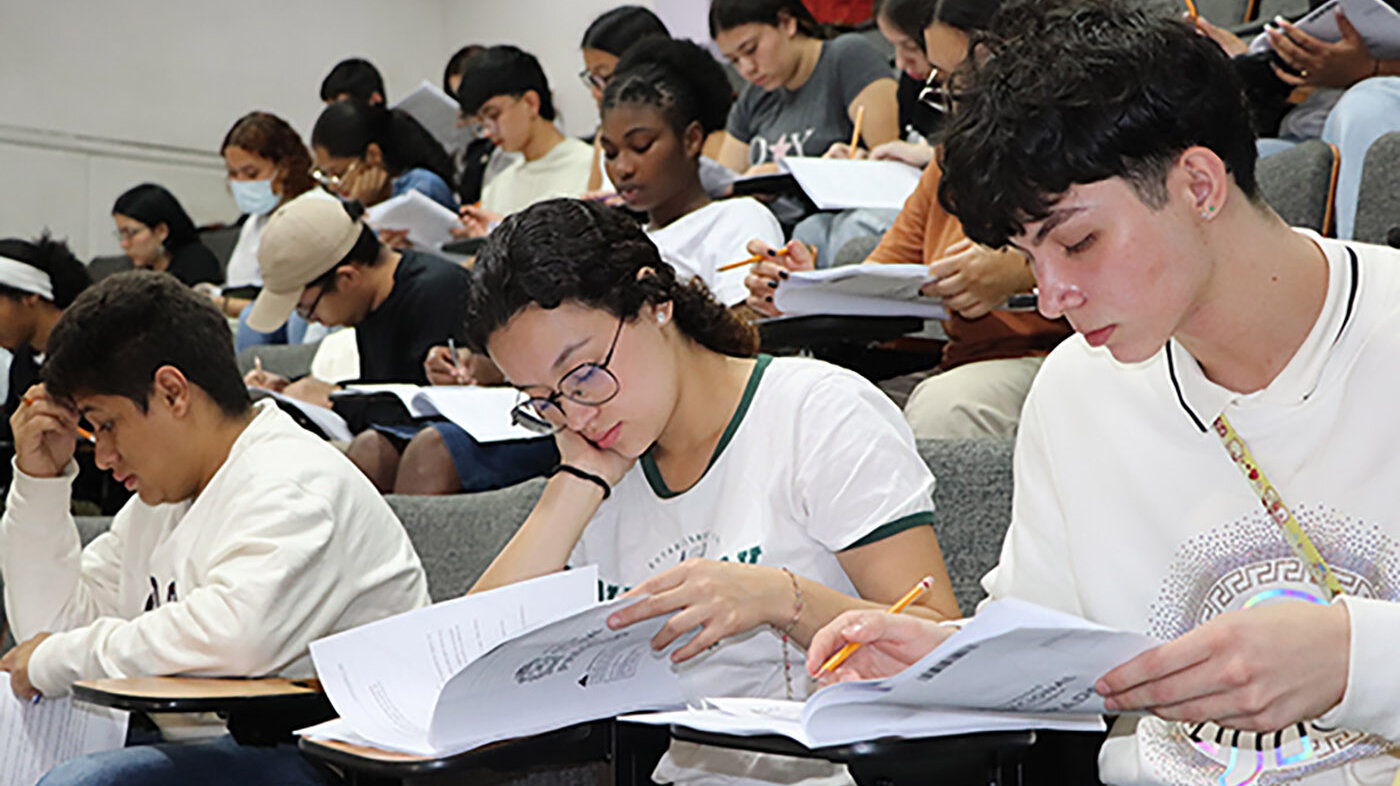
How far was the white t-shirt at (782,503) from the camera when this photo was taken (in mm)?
1452

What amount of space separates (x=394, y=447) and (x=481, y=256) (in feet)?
3.76

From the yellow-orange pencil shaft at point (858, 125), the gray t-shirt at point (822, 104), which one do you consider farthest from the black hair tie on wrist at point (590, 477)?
the gray t-shirt at point (822, 104)

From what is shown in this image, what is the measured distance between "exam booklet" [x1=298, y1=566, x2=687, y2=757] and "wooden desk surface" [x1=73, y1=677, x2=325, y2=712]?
29 centimetres

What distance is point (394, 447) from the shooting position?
8.75ft

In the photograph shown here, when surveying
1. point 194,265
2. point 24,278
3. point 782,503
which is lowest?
point 194,265

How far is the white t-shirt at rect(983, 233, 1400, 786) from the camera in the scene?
1081mm

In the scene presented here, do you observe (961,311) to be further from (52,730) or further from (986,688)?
(52,730)

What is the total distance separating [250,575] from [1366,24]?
6.32ft

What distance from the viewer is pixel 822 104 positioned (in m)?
3.49

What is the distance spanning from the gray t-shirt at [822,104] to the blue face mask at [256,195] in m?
2.15

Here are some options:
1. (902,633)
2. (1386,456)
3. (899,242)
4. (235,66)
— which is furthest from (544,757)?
(235,66)

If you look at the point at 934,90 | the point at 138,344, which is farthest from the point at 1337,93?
the point at 138,344

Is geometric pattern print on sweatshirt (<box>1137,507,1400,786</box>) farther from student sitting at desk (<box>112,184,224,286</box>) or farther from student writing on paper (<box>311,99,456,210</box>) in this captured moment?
student sitting at desk (<box>112,184,224,286</box>)

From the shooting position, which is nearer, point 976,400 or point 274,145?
point 976,400
